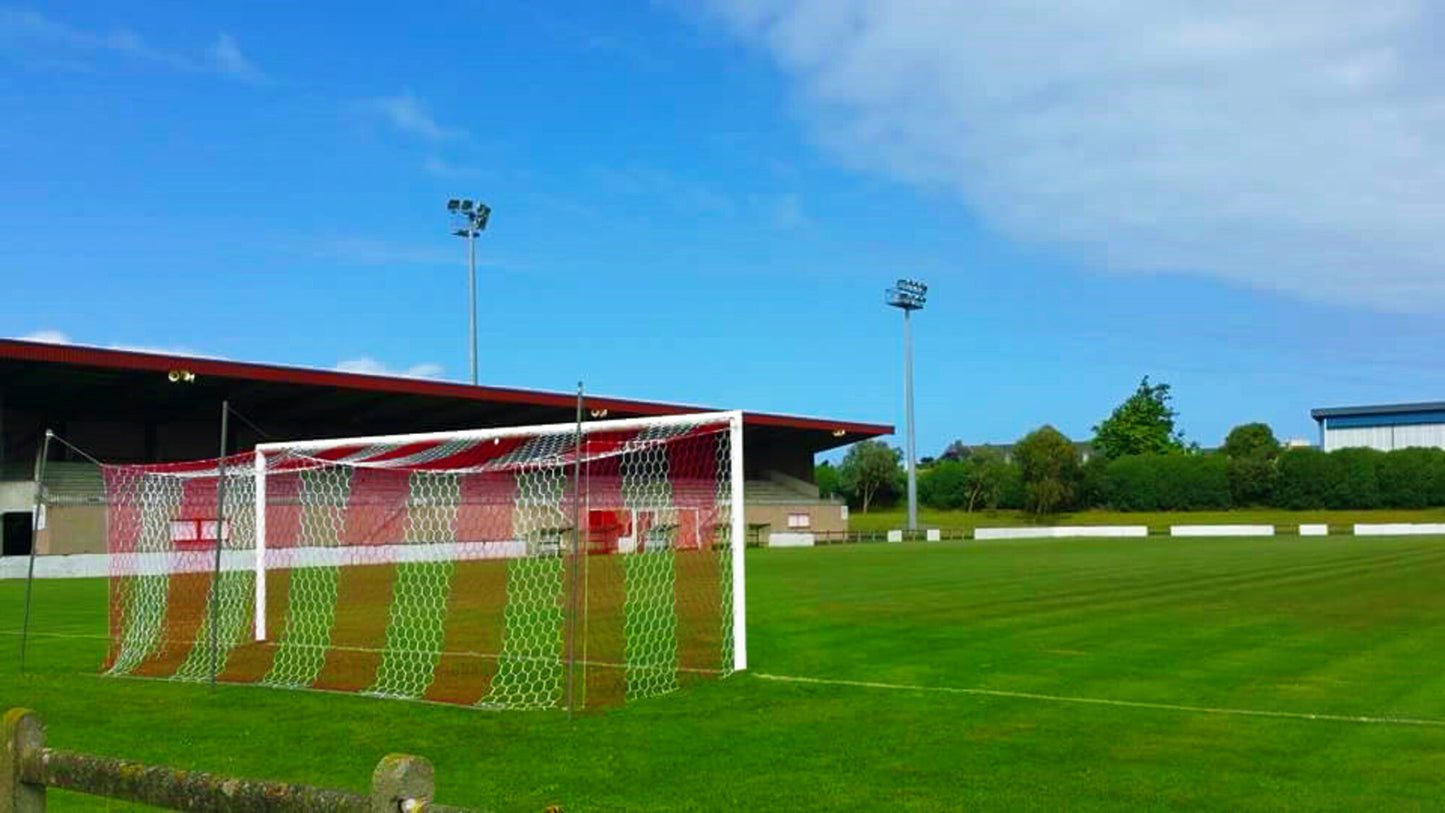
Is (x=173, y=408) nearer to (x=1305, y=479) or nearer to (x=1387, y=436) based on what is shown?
(x=1305, y=479)

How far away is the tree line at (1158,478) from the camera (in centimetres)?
9875

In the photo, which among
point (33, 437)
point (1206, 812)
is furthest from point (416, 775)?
point (33, 437)

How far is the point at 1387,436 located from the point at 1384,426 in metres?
1.08

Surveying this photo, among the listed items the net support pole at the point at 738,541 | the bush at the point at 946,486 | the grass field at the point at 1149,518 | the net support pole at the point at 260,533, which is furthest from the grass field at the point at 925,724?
the bush at the point at 946,486

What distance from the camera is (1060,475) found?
10550 centimetres

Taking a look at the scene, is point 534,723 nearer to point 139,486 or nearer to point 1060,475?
point 139,486

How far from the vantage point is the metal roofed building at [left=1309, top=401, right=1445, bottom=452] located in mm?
120062

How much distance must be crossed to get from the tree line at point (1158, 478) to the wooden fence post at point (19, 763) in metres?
104

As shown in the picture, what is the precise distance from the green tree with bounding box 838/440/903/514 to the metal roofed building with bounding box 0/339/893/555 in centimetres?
5509

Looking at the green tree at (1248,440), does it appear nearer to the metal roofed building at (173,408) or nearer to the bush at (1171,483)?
the bush at (1171,483)

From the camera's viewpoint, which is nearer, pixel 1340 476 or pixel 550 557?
pixel 550 557

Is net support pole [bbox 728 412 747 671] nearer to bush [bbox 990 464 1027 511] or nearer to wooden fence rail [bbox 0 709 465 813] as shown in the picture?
wooden fence rail [bbox 0 709 465 813]

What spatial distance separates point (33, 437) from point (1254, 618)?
140 ft

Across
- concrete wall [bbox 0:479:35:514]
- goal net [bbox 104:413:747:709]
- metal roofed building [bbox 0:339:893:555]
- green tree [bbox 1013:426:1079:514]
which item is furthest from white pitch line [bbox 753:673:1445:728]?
green tree [bbox 1013:426:1079:514]
